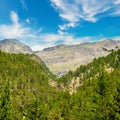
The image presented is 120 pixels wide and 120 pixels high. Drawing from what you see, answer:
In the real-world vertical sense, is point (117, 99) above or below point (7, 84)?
below

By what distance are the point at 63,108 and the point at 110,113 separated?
64018 millimetres

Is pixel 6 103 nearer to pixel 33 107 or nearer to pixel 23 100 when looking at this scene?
pixel 33 107

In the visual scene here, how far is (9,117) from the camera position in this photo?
43938 millimetres

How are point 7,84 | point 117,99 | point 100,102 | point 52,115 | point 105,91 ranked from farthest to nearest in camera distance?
1. point 52,115
2. point 105,91
3. point 100,102
4. point 7,84
5. point 117,99

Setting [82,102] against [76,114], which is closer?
[76,114]

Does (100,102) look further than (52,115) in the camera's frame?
No

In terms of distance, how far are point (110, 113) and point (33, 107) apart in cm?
2389

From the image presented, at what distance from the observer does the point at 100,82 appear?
55.1 m

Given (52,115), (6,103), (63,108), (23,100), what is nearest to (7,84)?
(6,103)

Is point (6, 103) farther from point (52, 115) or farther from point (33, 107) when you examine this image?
point (52, 115)

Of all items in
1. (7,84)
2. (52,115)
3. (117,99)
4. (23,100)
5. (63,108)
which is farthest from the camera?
(23,100)

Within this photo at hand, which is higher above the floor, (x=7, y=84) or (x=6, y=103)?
(x=7, y=84)

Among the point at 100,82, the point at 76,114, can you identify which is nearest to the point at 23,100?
the point at 76,114

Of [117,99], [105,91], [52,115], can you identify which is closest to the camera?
[117,99]
